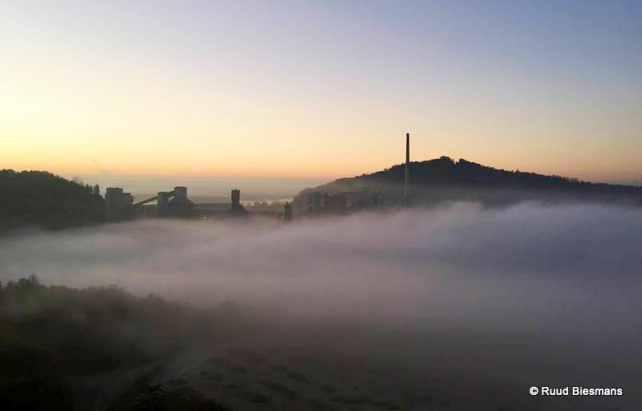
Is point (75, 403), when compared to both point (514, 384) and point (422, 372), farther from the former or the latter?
point (514, 384)

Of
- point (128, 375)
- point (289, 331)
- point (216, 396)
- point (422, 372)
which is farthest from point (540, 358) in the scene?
point (128, 375)

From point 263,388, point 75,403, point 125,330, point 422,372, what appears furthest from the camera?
point 125,330

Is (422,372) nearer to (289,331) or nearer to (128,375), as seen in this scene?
(289,331)

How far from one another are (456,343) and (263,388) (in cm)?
7633

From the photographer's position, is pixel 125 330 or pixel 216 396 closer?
pixel 216 396

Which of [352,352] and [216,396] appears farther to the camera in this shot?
[352,352]

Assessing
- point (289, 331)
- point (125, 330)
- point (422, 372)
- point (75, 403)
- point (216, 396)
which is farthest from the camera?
point (289, 331)

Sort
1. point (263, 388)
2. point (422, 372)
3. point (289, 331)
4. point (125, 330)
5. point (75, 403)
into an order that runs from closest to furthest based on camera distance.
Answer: point (75, 403) < point (263, 388) < point (422, 372) < point (125, 330) < point (289, 331)

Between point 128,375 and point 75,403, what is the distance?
667 inches

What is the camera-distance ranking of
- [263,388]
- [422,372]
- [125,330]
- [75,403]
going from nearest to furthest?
1. [75,403]
2. [263,388]
3. [422,372]
4. [125,330]

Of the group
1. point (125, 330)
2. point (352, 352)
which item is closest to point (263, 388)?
point (352, 352)

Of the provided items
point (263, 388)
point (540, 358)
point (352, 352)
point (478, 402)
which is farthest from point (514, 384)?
point (263, 388)

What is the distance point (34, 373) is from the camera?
140 meters

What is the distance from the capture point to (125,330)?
171750 millimetres
